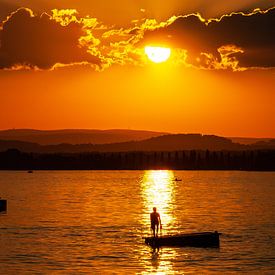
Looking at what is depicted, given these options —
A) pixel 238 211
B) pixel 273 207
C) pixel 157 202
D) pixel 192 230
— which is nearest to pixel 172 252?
pixel 192 230

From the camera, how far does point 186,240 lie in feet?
249

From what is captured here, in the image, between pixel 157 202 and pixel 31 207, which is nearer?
pixel 31 207

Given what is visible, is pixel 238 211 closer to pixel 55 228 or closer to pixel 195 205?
pixel 195 205

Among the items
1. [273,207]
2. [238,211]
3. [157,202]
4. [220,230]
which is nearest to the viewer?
[220,230]

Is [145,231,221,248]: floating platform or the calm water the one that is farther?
[145,231,221,248]: floating platform

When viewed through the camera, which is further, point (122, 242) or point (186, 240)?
point (122, 242)

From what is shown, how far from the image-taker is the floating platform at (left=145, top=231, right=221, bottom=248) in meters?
75.6

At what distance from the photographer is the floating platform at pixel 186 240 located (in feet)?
248

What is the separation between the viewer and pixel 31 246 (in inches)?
3108

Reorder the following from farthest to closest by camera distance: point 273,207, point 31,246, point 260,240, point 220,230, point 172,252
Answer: point 273,207, point 220,230, point 260,240, point 31,246, point 172,252

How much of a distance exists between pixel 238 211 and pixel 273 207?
1578 cm

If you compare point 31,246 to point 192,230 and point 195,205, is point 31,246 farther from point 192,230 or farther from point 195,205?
point 195,205

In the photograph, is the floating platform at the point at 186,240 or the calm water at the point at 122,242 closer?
the calm water at the point at 122,242

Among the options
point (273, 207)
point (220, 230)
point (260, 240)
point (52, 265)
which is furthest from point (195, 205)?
point (52, 265)
